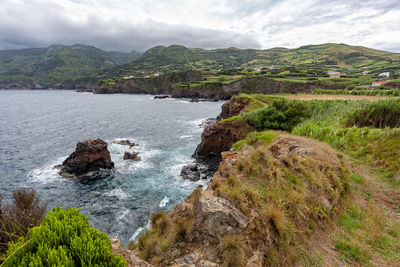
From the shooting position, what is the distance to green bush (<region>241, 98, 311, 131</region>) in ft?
78.3

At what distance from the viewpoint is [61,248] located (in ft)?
10.1

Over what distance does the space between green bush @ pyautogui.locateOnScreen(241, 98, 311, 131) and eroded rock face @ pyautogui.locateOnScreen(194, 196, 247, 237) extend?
67.5ft

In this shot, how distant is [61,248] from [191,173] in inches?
911

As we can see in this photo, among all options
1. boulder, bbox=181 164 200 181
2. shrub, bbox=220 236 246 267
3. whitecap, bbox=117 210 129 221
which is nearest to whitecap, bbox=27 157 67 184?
whitecap, bbox=117 210 129 221

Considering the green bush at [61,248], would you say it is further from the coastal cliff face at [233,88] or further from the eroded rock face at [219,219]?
the coastal cliff face at [233,88]

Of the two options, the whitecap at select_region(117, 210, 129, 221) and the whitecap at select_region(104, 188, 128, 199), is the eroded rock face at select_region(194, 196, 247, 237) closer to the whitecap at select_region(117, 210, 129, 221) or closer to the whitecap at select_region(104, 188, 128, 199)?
the whitecap at select_region(117, 210, 129, 221)

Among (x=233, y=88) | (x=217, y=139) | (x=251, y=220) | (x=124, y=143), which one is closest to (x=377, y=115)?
(x=251, y=220)

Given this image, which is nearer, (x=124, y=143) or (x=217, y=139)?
(x=217, y=139)

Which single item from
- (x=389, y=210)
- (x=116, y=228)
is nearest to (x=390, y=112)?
(x=389, y=210)

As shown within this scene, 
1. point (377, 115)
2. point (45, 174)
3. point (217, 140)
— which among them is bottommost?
point (45, 174)

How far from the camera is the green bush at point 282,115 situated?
23.9m

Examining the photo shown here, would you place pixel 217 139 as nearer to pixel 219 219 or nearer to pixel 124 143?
pixel 124 143

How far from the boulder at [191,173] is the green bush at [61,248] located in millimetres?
21445

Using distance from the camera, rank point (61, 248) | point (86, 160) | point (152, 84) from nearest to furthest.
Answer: point (61, 248) → point (86, 160) → point (152, 84)
